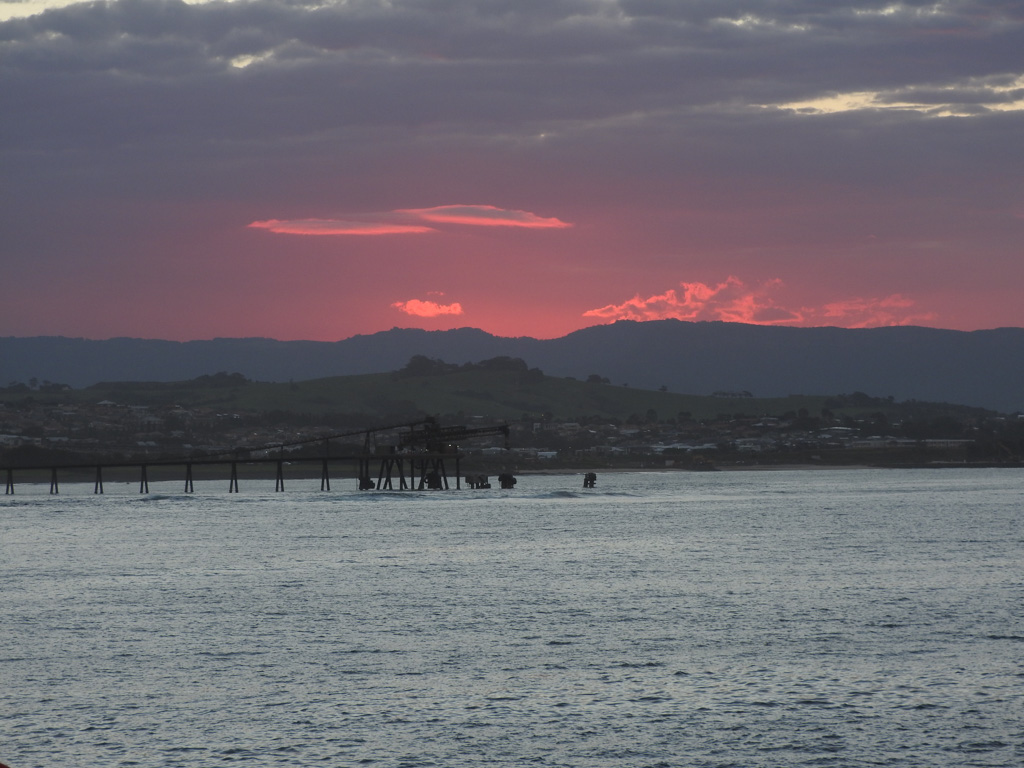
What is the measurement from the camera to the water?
27.2m

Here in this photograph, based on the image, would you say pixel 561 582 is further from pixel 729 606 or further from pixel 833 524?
pixel 833 524

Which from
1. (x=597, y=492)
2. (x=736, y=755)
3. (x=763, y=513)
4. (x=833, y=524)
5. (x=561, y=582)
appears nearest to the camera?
(x=736, y=755)

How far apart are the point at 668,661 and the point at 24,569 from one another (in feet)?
134

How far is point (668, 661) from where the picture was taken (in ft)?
118

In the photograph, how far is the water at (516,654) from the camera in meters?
27.2

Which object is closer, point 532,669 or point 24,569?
point 532,669

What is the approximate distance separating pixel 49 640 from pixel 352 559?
30.7 meters

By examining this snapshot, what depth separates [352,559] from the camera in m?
70.4

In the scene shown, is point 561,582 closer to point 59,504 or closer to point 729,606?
point 729,606

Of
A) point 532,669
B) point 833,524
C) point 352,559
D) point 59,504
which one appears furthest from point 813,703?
point 59,504

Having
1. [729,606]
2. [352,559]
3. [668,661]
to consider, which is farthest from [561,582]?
[668,661]

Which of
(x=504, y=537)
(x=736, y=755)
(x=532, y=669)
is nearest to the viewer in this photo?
(x=736, y=755)

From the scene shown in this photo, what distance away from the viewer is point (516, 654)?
37.3 metres

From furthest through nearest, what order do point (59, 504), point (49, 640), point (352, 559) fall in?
point (59, 504) < point (352, 559) < point (49, 640)
